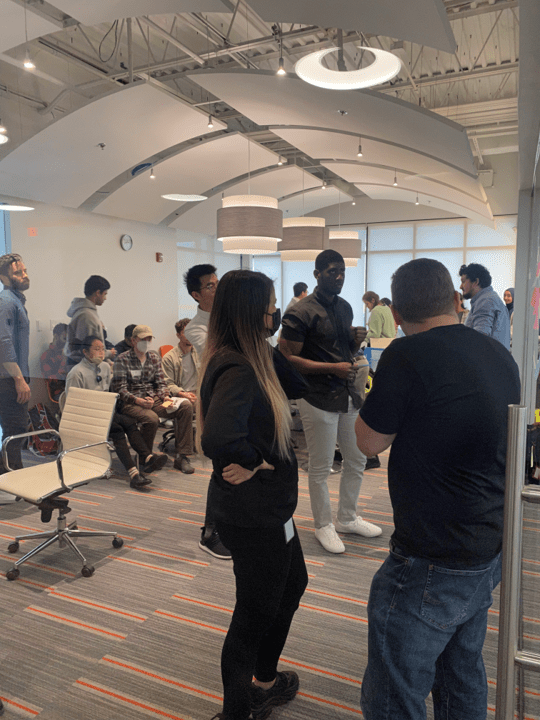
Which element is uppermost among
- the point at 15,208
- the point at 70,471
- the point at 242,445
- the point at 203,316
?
the point at 15,208

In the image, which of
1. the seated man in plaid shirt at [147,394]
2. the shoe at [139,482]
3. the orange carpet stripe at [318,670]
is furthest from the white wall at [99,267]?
the orange carpet stripe at [318,670]

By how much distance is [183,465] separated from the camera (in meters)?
5.04

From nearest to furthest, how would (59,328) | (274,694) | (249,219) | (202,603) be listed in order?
(274,694), (202,603), (249,219), (59,328)

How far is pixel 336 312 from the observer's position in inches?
123

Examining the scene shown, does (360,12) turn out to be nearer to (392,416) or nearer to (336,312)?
(336,312)

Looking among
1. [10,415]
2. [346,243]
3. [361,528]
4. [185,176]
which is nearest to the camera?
[361,528]

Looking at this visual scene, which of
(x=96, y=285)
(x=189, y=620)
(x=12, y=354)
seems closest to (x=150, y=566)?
(x=189, y=620)

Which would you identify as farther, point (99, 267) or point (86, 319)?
point (99, 267)

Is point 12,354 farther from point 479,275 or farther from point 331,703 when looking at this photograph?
point 479,275

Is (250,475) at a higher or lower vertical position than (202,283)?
lower

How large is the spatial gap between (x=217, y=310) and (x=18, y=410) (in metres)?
3.55

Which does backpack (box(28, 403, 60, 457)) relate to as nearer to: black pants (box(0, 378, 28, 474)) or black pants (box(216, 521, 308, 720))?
black pants (box(0, 378, 28, 474))

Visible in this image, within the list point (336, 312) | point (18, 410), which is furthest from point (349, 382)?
point (18, 410)

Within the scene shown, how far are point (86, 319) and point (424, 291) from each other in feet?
16.0
